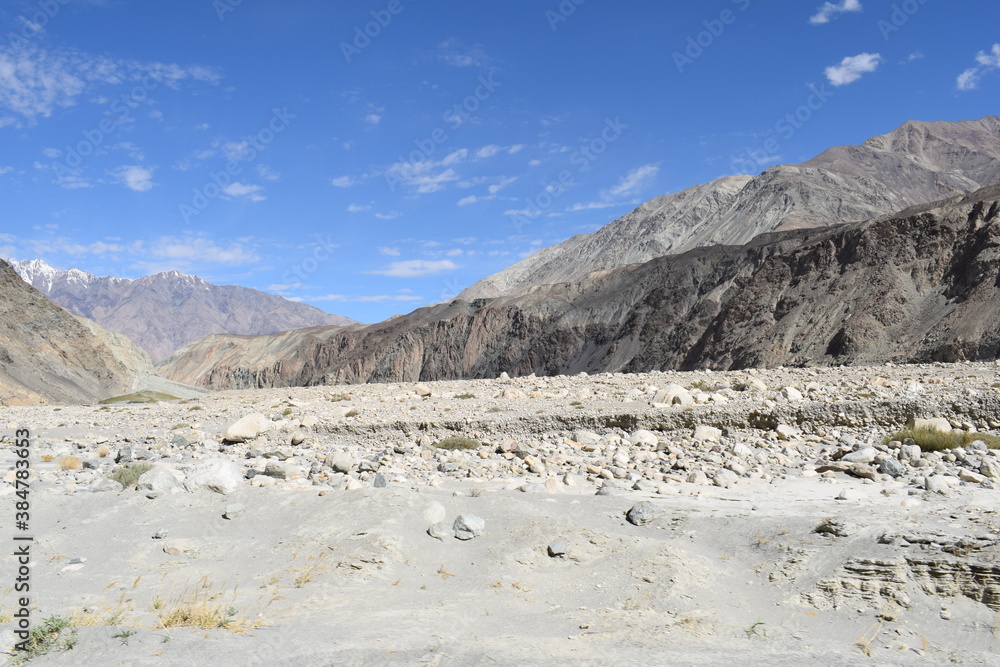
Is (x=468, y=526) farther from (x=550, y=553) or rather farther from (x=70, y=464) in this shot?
(x=70, y=464)

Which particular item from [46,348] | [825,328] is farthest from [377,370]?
[825,328]

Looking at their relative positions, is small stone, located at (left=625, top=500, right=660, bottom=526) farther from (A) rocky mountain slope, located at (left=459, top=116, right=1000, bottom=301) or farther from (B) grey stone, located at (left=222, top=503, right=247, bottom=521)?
(A) rocky mountain slope, located at (left=459, top=116, right=1000, bottom=301)

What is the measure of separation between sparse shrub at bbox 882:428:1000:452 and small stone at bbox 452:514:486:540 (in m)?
6.92

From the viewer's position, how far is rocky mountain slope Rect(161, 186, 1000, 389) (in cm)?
3659

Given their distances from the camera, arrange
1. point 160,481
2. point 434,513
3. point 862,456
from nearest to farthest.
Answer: point 434,513, point 160,481, point 862,456

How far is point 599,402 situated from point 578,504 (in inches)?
290

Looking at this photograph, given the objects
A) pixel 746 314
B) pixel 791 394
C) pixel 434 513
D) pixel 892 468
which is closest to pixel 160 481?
pixel 434 513

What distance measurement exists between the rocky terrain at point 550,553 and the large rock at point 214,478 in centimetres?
4

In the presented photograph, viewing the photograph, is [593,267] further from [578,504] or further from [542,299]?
[578,504]

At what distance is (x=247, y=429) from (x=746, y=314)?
4199 centimetres

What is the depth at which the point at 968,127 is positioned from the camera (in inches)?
7628

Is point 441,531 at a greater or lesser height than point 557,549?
greater

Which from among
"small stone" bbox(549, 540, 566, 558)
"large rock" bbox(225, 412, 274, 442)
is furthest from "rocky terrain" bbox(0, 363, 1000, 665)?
"large rock" bbox(225, 412, 274, 442)

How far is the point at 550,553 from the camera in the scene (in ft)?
18.3
